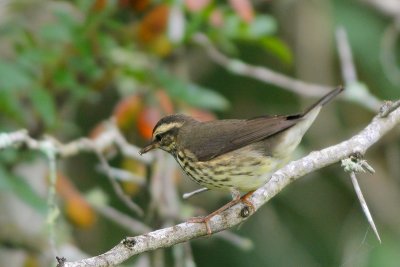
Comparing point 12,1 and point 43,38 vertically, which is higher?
point 12,1

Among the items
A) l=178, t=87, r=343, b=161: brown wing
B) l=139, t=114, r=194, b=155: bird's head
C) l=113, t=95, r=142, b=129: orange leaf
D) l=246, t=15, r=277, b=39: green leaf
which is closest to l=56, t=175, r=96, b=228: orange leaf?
l=113, t=95, r=142, b=129: orange leaf

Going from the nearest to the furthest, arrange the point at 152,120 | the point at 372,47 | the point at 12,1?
the point at 152,120 < the point at 12,1 < the point at 372,47

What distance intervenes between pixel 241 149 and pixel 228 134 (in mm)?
173

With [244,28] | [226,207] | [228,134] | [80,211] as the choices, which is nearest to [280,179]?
[226,207]

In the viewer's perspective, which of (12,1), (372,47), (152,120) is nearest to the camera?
(152,120)

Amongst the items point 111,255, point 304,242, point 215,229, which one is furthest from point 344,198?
point 111,255

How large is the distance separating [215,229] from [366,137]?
0.96 metres

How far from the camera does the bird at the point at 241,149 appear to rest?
4.95 metres

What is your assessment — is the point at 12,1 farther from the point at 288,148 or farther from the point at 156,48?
the point at 288,148

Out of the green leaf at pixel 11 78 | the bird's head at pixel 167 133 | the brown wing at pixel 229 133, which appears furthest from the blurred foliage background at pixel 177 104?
the brown wing at pixel 229 133

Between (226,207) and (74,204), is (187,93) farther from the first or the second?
(226,207)

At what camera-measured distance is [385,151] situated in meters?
8.38

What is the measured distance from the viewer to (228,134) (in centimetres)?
532

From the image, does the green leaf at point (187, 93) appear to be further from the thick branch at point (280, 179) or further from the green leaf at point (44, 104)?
the thick branch at point (280, 179)
